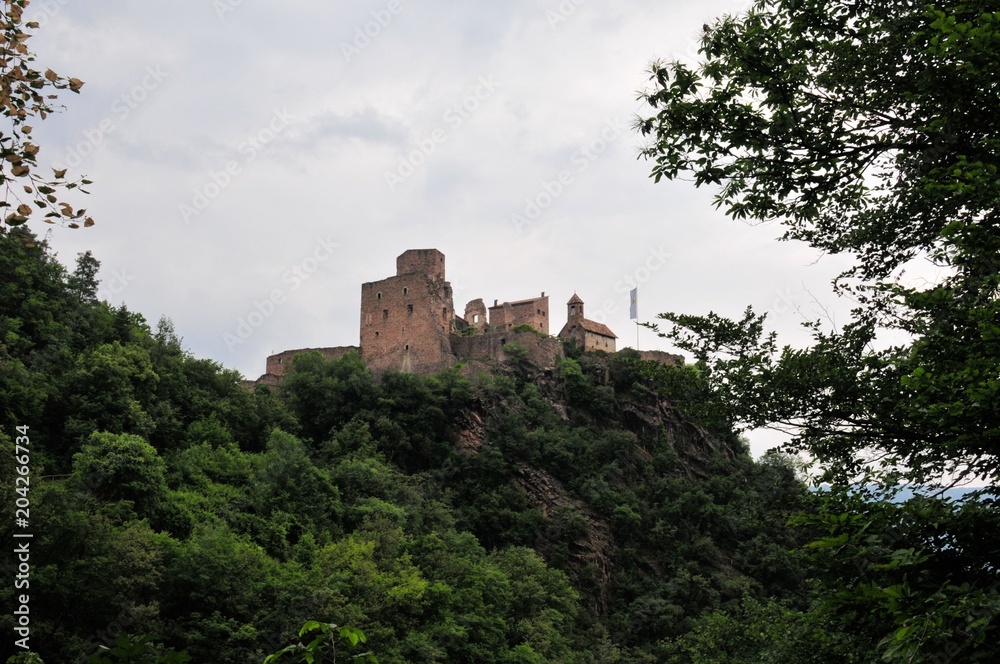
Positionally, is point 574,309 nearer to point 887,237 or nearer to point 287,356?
point 287,356

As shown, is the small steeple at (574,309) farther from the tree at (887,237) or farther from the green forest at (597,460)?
the tree at (887,237)

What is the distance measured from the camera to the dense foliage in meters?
24.3

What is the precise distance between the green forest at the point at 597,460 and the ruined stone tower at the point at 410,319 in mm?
3560

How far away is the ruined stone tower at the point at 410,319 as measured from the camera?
52219 millimetres

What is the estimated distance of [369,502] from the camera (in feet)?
120

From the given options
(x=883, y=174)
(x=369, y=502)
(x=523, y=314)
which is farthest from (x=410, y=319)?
(x=883, y=174)

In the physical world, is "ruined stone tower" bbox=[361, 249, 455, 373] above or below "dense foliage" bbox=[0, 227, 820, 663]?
above

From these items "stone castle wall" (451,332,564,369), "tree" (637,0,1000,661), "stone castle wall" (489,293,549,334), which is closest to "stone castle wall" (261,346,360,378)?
"stone castle wall" (451,332,564,369)

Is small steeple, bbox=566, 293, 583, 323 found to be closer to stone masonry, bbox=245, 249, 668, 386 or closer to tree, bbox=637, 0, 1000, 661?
stone masonry, bbox=245, 249, 668, 386

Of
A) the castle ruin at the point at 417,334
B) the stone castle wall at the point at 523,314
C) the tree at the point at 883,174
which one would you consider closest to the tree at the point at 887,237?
the tree at the point at 883,174

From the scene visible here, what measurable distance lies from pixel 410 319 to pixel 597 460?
13827mm

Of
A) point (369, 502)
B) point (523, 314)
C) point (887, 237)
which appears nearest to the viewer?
point (887, 237)

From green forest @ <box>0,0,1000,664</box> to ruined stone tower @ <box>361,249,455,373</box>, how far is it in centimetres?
356

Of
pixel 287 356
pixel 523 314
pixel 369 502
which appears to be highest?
pixel 523 314
